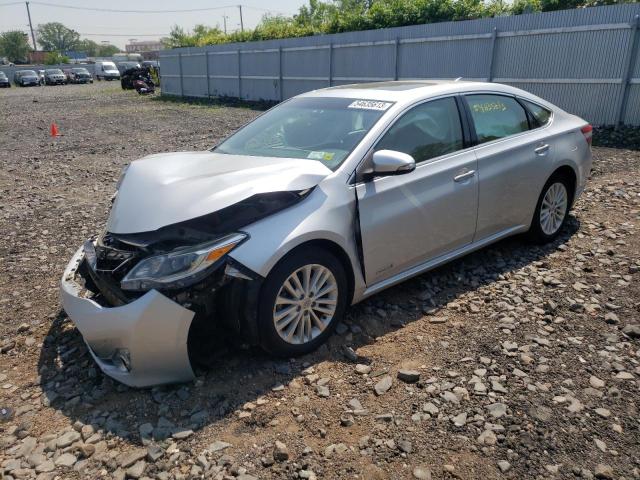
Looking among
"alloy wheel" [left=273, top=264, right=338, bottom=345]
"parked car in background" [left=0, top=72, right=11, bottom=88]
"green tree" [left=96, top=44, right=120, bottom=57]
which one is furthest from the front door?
"green tree" [left=96, top=44, right=120, bottom=57]

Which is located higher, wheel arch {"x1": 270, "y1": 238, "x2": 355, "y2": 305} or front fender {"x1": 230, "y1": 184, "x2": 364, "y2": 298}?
front fender {"x1": 230, "y1": 184, "x2": 364, "y2": 298}

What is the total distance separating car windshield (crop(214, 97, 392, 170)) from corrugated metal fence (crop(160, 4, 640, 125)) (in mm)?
9217

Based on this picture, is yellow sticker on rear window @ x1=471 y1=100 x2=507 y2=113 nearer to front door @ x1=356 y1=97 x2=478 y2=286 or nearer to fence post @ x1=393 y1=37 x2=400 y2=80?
front door @ x1=356 y1=97 x2=478 y2=286

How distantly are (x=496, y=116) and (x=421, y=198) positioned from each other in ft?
4.45

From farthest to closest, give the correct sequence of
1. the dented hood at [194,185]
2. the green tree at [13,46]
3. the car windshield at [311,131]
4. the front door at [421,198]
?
the green tree at [13,46] → the car windshield at [311,131] → the front door at [421,198] → the dented hood at [194,185]

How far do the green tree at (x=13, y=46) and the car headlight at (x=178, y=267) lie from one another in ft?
383

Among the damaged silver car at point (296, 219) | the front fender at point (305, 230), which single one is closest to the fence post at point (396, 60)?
the damaged silver car at point (296, 219)

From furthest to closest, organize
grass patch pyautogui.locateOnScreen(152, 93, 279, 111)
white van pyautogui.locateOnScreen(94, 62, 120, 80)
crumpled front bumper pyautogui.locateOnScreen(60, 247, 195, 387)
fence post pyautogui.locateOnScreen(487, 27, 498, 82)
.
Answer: white van pyautogui.locateOnScreen(94, 62, 120, 80)
grass patch pyautogui.locateOnScreen(152, 93, 279, 111)
fence post pyautogui.locateOnScreen(487, 27, 498, 82)
crumpled front bumper pyautogui.locateOnScreen(60, 247, 195, 387)

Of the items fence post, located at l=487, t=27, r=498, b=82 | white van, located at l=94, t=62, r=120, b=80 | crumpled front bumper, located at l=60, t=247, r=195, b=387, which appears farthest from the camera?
white van, located at l=94, t=62, r=120, b=80

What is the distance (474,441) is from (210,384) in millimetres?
1541

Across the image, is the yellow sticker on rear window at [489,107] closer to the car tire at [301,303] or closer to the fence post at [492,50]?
the car tire at [301,303]

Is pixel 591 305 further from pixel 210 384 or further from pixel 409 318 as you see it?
pixel 210 384

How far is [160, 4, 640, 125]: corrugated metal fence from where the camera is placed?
10992mm

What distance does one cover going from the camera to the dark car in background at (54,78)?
50.3m
